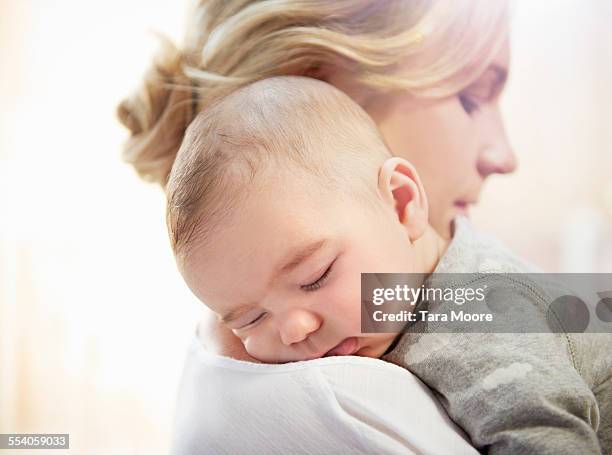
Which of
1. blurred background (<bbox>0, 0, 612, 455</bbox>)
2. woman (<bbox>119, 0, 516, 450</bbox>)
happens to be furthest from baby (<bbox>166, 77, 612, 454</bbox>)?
blurred background (<bbox>0, 0, 612, 455</bbox>)

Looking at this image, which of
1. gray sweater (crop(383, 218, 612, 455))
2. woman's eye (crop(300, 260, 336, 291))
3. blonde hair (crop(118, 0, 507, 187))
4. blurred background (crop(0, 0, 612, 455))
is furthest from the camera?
blurred background (crop(0, 0, 612, 455))

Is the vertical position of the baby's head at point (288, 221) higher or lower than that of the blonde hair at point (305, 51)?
lower

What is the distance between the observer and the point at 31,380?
139 centimetres

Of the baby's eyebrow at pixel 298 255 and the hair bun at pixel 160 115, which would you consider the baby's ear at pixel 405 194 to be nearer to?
the baby's eyebrow at pixel 298 255

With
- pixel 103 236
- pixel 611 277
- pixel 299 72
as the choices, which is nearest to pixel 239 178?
pixel 299 72

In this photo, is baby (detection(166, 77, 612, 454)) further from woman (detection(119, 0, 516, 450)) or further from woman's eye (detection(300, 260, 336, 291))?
woman (detection(119, 0, 516, 450))

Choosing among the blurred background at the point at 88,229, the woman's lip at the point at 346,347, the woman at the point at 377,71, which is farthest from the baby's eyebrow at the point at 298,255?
the blurred background at the point at 88,229

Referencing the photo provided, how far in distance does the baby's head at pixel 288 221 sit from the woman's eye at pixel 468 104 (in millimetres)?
294

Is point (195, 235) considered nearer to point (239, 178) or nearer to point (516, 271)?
point (239, 178)

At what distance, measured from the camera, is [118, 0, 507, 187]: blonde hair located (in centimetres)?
92

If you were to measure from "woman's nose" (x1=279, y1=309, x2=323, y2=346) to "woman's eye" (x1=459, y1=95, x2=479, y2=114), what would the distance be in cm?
46

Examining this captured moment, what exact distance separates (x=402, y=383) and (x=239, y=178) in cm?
26

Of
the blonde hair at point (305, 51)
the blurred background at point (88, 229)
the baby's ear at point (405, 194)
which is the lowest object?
the blurred background at point (88, 229)

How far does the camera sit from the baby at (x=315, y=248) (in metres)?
0.67
